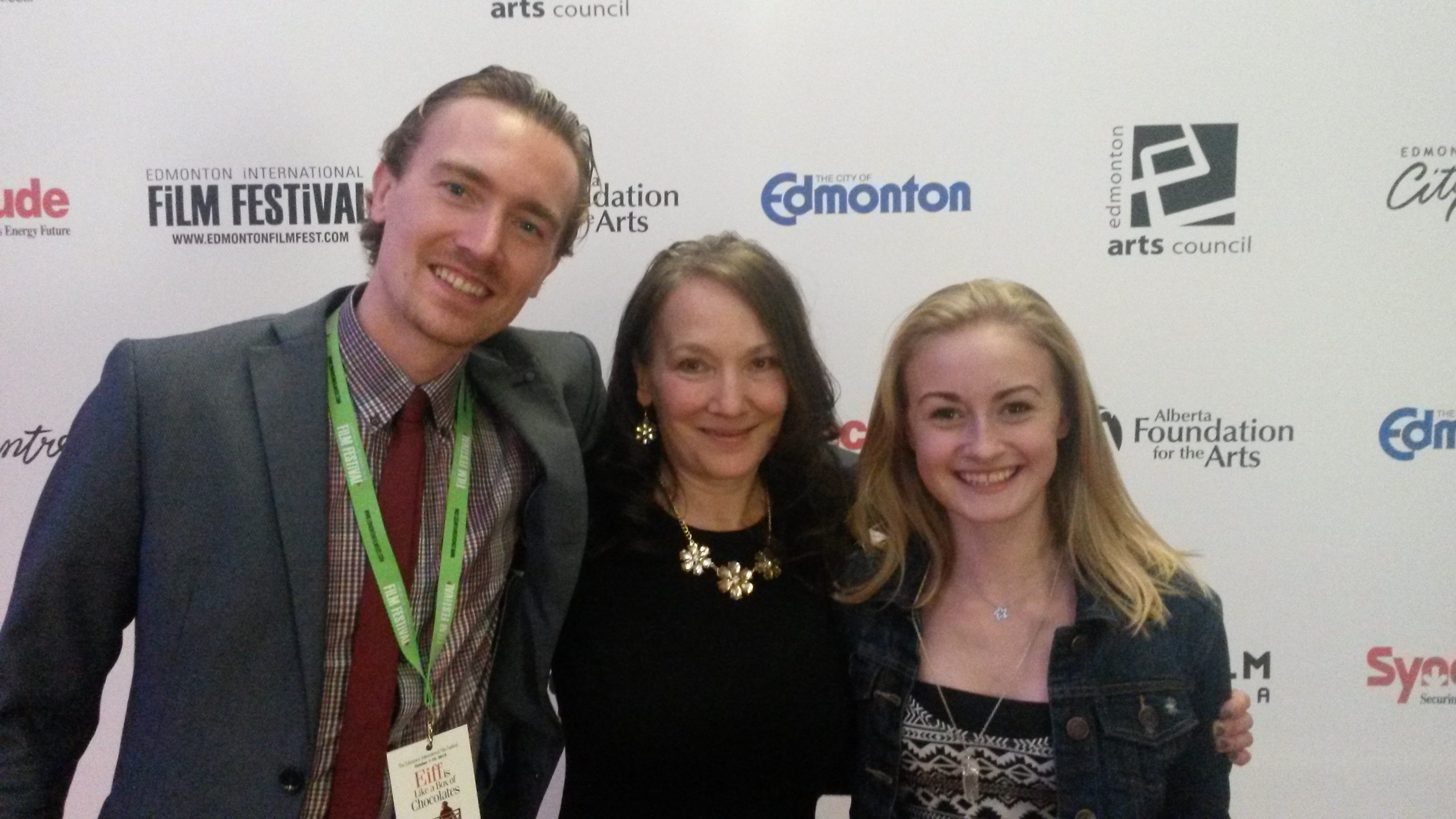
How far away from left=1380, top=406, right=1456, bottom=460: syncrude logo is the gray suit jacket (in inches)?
106

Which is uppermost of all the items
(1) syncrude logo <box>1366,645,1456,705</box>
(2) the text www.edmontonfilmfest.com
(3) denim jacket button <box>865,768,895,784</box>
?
(2) the text www.edmontonfilmfest.com

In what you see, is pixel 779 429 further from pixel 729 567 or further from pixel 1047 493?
Answer: pixel 1047 493

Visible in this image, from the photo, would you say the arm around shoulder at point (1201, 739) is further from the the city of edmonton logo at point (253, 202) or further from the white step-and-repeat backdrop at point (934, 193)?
the the city of edmonton logo at point (253, 202)

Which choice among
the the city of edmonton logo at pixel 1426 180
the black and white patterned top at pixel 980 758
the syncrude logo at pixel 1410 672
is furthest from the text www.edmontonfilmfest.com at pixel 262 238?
the syncrude logo at pixel 1410 672

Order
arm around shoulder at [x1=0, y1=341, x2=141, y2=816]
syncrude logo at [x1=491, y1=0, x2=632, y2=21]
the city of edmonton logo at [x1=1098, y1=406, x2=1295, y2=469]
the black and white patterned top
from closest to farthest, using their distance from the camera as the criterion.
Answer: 1. arm around shoulder at [x1=0, y1=341, x2=141, y2=816]
2. the black and white patterned top
3. syncrude logo at [x1=491, y1=0, x2=632, y2=21]
4. the city of edmonton logo at [x1=1098, y1=406, x2=1295, y2=469]

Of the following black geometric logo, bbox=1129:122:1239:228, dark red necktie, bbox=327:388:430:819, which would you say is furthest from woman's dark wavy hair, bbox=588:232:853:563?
black geometric logo, bbox=1129:122:1239:228

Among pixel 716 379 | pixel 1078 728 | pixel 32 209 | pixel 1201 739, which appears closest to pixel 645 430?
pixel 716 379

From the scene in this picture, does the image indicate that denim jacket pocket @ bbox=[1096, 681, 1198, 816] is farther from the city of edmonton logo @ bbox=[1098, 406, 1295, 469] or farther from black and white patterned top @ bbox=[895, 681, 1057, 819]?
the city of edmonton logo @ bbox=[1098, 406, 1295, 469]

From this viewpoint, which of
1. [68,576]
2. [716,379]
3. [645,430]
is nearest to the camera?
[68,576]

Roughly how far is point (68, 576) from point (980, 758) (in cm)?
153

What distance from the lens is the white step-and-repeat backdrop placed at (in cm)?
230

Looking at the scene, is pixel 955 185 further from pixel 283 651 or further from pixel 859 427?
pixel 283 651

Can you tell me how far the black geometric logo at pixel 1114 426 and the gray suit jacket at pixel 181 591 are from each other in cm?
198

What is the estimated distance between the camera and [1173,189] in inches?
92.6
